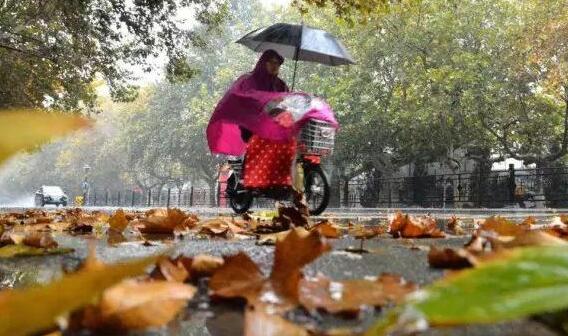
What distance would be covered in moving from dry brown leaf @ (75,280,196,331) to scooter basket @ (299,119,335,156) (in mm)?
4852

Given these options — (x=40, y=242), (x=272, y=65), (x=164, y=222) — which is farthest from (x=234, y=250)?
(x=272, y=65)

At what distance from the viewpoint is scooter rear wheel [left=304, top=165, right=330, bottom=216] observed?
659cm

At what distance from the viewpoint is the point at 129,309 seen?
0.79 metres

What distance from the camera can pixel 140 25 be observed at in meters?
10.5

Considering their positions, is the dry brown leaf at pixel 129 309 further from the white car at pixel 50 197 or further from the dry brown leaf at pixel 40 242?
the white car at pixel 50 197

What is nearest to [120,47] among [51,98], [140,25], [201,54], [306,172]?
[140,25]

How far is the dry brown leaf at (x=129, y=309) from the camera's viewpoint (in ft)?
2.60

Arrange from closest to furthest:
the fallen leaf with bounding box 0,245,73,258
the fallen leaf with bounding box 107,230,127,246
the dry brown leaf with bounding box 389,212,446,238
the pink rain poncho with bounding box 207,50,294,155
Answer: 1. the fallen leaf with bounding box 0,245,73,258
2. the fallen leaf with bounding box 107,230,127,246
3. the dry brown leaf with bounding box 389,212,446,238
4. the pink rain poncho with bounding box 207,50,294,155

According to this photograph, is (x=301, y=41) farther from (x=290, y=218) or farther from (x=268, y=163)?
(x=290, y=218)

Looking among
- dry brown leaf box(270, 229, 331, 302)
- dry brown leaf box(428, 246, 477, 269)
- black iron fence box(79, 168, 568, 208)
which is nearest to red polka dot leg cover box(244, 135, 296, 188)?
dry brown leaf box(428, 246, 477, 269)

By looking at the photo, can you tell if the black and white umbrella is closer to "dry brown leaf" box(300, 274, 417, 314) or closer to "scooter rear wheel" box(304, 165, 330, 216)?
"scooter rear wheel" box(304, 165, 330, 216)

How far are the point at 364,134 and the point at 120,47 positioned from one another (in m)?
14.8

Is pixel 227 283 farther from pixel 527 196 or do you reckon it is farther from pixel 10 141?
pixel 527 196

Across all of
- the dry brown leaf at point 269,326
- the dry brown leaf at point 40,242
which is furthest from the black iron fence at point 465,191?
the dry brown leaf at point 269,326
